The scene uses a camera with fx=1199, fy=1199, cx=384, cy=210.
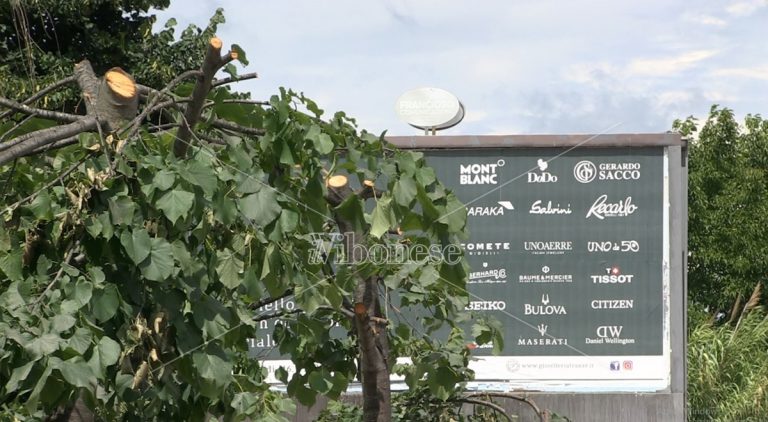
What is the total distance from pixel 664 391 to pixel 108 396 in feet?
17.8

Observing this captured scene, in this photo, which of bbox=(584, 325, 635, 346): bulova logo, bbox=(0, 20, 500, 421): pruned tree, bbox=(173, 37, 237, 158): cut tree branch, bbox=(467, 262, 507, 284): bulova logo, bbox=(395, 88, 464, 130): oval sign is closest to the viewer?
bbox=(0, 20, 500, 421): pruned tree

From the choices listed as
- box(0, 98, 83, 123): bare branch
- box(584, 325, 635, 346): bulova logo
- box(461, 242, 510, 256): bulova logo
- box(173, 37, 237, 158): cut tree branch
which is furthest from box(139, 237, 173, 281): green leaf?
box(584, 325, 635, 346): bulova logo

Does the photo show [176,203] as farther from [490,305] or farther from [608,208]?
[608,208]

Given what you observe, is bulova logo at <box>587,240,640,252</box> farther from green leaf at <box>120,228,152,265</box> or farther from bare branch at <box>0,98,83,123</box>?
green leaf at <box>120,228,152,265</box>

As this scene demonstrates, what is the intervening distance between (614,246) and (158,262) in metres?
5.63

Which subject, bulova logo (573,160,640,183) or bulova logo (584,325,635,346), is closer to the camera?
bulova logo (584,325,635,346)

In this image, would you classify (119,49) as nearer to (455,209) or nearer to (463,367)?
(463,367)

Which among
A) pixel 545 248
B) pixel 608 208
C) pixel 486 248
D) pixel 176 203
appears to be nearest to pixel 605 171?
pixel 608 208

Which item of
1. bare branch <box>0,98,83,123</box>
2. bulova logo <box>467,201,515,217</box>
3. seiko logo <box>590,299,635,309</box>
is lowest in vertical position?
seiko logo <box>590,299,635,309</box>

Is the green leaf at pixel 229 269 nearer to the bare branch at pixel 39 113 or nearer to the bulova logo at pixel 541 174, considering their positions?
the bare branch at pixel 39 113

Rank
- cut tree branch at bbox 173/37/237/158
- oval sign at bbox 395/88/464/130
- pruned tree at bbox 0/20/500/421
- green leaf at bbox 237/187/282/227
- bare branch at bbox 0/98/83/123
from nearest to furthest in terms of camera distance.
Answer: pruned tree at bbox 0/20/500/421 < green leaf at bbox 237/187/282/227 < cut tree branch at bbox 173/37/237/158 < bare branch at bbox 0/98/83/123 < oval sign at bbox 395/88/464/130

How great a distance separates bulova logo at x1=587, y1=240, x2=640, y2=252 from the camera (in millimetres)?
8188

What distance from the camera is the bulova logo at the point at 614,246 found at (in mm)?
8188

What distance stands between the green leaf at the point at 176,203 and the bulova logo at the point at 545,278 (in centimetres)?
542
